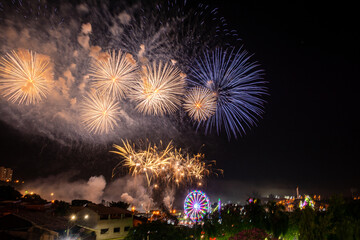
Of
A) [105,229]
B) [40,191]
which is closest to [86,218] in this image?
[105,229]

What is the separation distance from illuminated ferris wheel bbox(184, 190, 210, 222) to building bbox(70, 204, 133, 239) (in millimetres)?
12328

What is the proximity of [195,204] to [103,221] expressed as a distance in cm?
1784

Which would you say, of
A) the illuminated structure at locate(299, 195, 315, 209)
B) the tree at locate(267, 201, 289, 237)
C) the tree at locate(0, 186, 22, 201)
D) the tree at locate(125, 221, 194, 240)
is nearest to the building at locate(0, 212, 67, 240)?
the tree at locate(125, 221, 194, 240)

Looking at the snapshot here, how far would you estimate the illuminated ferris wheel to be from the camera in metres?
46.4

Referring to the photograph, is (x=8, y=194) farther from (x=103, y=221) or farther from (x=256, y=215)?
(x=256, y=215)

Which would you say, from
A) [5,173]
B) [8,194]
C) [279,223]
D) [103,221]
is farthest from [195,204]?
[5,173]

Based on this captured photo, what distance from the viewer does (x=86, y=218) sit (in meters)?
A: 35.7

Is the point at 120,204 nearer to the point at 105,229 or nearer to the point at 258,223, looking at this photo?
the point at 105,229

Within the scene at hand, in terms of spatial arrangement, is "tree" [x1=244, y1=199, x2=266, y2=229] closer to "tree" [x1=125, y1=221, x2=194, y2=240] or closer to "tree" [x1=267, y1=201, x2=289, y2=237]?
"tree" [x1=267, y1=201, x2=289, y2=237]

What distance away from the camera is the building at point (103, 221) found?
3547 cm

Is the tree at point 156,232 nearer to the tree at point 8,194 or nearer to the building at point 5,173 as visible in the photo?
the tree at point 8,194

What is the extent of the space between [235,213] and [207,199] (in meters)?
28.9

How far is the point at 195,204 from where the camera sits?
46.6 metres

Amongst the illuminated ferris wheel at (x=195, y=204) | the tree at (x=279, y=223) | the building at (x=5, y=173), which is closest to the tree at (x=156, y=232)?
the tree at (x=279, y=223)
